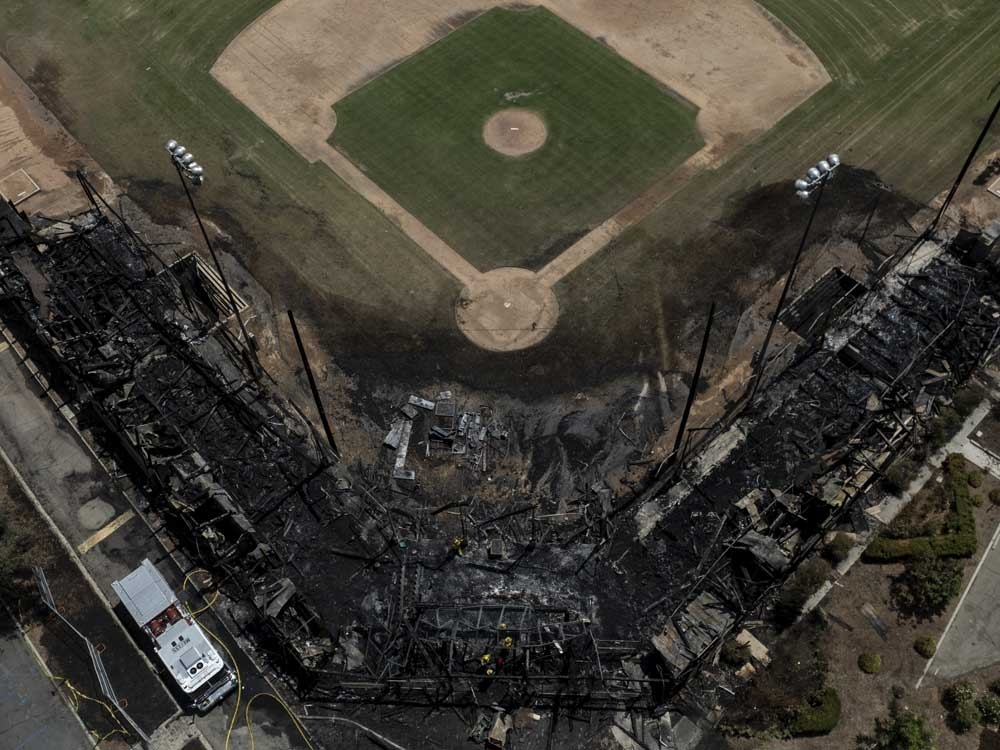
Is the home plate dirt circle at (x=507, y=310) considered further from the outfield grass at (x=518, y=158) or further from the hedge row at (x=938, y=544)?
the hedge row at (x=938, y=544)

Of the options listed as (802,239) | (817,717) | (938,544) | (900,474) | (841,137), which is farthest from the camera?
(841,137)

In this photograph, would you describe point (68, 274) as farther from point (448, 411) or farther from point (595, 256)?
point (595, 256)

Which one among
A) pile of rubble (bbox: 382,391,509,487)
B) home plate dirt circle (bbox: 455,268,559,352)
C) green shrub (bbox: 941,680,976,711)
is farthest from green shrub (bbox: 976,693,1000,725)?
home plate dirt circle (bbox: 455,268,559,352)

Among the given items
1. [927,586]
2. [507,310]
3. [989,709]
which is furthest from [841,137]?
[989,709]

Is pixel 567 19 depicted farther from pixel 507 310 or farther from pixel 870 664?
pixel 870 664

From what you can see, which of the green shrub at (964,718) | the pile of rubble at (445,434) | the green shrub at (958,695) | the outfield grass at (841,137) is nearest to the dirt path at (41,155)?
the pile of rubble at (445,434)
